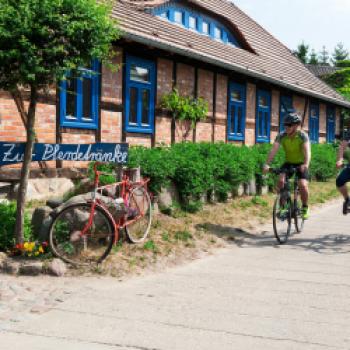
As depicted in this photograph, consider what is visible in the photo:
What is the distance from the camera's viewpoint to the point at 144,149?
30.3 feet

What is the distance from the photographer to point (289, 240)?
828 cm

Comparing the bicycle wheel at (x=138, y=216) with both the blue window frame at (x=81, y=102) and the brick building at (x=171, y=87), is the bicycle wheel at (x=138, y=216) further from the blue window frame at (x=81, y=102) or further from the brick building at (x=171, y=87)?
the blue window frame at (x=81, y=102)

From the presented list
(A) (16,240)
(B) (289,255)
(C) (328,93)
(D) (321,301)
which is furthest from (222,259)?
(C) (328,93)

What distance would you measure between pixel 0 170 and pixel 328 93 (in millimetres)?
17646

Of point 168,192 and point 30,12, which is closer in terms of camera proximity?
point 30,12

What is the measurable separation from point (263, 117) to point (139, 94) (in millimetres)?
7306

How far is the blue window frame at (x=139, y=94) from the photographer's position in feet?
39.0

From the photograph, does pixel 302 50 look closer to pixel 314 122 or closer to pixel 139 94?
pixel 314 122

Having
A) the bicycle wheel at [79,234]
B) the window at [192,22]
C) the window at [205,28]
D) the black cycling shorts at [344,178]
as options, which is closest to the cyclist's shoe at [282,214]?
the black cycling shorts at [344,178]

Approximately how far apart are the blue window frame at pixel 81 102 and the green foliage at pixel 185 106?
237 centimetres

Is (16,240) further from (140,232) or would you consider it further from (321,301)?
(321,301)

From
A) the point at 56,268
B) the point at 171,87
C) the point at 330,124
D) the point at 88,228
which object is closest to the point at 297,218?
the point at 88,228

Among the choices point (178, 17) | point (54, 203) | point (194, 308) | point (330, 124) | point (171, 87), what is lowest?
point (194, 308)

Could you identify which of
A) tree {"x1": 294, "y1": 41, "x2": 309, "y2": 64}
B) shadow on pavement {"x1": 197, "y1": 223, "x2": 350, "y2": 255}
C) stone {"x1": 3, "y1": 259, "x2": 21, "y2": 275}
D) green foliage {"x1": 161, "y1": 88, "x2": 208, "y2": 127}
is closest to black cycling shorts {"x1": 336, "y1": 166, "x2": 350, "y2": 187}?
shadow on pavement {"x1": 197, "y1": 223, "x2": 350, "y2": 255}
